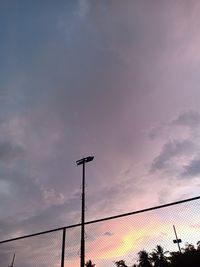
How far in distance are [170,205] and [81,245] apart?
3.81m

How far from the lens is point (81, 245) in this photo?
9.45 meters

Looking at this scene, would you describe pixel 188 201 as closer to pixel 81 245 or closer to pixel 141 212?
pixel 141 212

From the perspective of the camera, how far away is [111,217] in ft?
29.9

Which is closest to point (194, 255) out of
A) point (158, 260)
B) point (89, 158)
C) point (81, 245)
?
point (158, 260)

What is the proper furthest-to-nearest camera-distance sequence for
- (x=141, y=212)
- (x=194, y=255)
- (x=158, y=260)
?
1. (x=158, y=260)
2. (x=194, y=255)
3. (x=141, y=212)

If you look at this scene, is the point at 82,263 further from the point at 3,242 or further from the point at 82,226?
the point at 3,242

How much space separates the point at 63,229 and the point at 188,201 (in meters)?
4.92

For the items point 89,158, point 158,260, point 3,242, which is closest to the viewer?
point 3,242

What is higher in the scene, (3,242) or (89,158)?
(89,158)

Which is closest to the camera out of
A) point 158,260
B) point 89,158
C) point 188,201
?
point 188,201

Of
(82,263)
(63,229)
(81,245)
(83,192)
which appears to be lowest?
(82,263)

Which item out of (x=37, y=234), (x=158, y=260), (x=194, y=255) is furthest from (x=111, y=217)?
(x=158, y=260)

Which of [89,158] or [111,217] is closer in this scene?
[111,217]

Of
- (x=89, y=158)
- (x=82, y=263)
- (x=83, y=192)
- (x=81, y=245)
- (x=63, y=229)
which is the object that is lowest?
(x=82, y=263)
